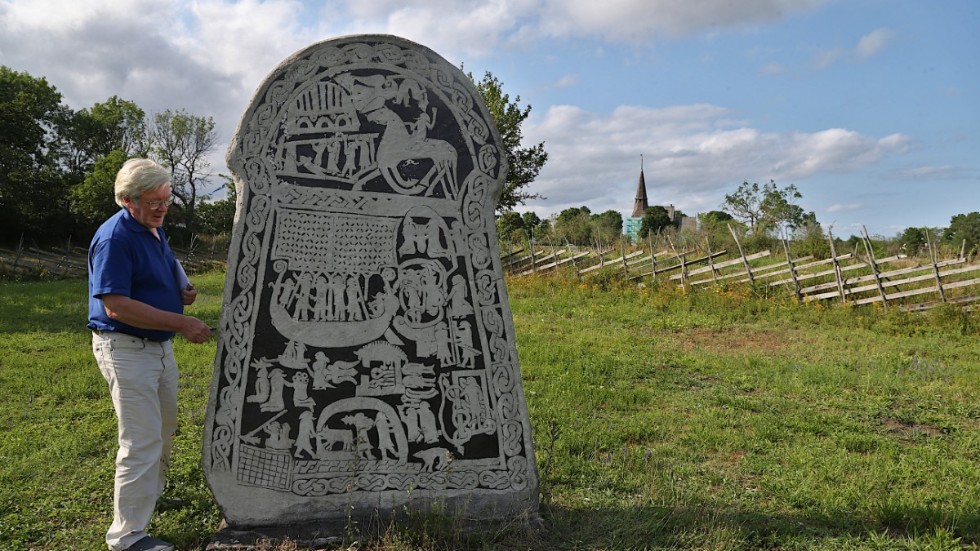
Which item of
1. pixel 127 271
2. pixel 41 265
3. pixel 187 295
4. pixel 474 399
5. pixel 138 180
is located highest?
pixel 41 265

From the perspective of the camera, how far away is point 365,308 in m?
3.81

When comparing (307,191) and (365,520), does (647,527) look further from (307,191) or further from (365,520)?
(307,191)

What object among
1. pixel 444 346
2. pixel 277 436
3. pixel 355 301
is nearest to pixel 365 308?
pixel 355 301

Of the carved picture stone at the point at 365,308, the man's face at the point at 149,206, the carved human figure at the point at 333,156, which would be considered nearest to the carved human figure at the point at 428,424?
the carved picture stone at the point at 365,308

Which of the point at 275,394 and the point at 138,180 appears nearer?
the point at 138,180

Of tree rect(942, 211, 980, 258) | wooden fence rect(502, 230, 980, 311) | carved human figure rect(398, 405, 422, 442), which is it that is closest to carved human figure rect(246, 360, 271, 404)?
carved human figure rect(398, 405, 422, 442)

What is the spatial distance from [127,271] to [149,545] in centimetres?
145

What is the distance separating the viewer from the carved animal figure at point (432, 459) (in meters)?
3.74

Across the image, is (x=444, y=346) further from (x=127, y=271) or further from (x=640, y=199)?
(x=640, y=199)

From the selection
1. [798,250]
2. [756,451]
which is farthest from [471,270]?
[798,250]

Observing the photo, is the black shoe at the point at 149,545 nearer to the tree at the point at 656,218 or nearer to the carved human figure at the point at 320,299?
the carved human figure at the point at 320,299

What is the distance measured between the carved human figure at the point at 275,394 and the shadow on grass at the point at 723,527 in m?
1.67

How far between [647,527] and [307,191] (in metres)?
2.75

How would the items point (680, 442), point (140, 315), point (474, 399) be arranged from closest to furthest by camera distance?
point (140, 315), point (474, 399), point (680, 442)
